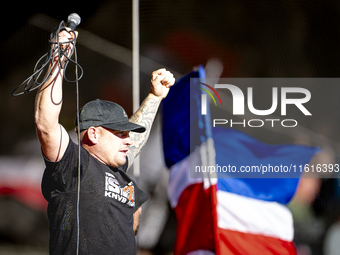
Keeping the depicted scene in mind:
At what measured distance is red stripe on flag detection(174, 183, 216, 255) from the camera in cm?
194

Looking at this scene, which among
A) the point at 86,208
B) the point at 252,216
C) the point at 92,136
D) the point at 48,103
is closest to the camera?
the point at 48,103

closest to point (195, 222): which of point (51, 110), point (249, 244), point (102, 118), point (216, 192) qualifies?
point (216, 192)

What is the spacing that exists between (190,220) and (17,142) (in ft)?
5.09

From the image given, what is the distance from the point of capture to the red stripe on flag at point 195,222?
194cm

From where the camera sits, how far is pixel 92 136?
1.66 m

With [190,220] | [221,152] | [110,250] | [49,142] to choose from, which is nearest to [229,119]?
[221,152]

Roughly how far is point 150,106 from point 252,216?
2.74 ft

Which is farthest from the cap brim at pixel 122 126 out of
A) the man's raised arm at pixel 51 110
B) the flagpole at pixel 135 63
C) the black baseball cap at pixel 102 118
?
the flagpole at pixel 135 63

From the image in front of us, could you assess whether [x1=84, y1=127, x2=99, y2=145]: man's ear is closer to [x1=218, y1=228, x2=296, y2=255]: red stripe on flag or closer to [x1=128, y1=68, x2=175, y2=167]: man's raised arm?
[x1=128, y1=68, x2=175, y2=167]: man's raised arm

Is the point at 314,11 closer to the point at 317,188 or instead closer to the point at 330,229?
the point at 317,188

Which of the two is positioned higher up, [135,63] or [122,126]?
[135,63]

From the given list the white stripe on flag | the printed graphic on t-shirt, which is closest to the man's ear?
the printed graphic on t-shirt

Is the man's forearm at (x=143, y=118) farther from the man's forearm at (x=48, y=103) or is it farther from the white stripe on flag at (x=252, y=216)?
the man's forearm at (x=48, y=103)

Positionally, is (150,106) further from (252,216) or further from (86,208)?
(252,216)
